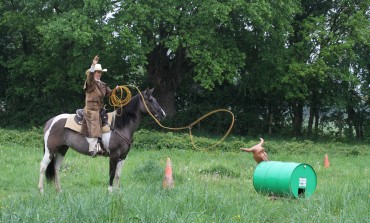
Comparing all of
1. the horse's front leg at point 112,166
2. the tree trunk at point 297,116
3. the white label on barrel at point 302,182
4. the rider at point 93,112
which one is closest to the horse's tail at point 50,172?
the rider at point 93,112

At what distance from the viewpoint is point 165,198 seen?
22.9 ft

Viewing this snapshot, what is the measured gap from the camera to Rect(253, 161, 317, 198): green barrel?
8609 millimetres

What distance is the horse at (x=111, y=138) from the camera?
9.81 meters

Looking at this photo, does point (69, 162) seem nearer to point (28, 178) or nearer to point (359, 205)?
point (28, 178)

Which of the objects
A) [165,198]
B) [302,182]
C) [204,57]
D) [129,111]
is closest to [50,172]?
[129,111]

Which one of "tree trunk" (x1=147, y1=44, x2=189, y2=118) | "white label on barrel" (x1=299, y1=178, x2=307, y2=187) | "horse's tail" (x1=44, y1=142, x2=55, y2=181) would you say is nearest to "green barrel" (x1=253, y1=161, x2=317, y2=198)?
"white label on barrel" (x1=299, y1=178, x2=307, y2=187)

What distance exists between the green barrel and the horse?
7.71ft

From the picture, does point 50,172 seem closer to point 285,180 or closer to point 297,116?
point 285,180

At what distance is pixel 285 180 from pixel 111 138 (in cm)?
334

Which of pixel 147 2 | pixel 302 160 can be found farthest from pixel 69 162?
pixel 147 2

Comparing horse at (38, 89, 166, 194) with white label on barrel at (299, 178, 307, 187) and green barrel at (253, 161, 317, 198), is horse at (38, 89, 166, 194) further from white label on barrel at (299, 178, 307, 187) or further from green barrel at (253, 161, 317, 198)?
white label on barrel at (299, 178, 307, 187)

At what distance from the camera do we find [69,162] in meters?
13.2

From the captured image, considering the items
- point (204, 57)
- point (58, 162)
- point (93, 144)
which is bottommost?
point (58, 162)

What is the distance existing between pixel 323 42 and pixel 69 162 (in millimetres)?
16102
